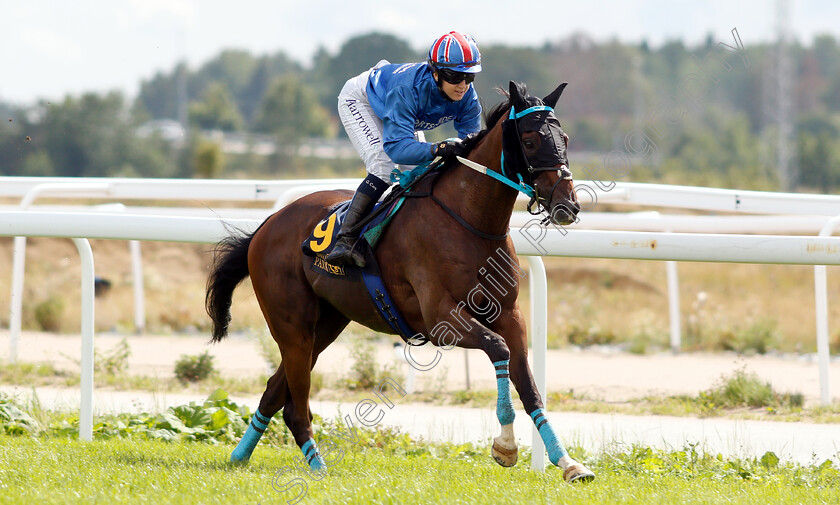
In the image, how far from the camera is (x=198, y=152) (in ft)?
127

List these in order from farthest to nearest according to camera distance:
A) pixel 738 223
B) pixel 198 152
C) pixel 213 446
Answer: pixel 198 152 → pixel 738 223 → pixel 213 446

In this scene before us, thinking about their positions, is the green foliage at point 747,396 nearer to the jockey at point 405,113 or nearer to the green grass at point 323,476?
the green grass at point 323,476

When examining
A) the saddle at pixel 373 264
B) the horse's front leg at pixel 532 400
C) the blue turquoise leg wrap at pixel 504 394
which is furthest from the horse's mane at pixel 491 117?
the blue turquoise leg wrap at pixel 504 394

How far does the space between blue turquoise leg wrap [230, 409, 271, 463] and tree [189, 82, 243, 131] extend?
5851 centimetres

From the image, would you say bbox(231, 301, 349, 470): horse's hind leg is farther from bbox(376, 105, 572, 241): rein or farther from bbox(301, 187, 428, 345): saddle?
bbox(376, 105, 572, 241): rein

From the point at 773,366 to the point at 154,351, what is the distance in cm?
611

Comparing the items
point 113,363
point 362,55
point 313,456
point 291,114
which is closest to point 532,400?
point 313,456

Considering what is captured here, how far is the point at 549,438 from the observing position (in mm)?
3852

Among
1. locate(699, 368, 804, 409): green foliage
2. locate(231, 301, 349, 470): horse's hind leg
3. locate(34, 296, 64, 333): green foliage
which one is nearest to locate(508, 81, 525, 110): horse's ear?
locate(231, 301, 349, 470): horse's hind leg

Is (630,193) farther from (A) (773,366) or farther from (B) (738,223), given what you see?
(A) (773,366)

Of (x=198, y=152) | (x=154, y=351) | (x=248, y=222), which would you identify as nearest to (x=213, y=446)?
(x=248, y=222)

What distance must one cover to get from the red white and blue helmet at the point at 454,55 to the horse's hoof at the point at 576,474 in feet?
6.00

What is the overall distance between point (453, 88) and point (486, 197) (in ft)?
1.97

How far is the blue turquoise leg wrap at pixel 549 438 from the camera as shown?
3.83 m
